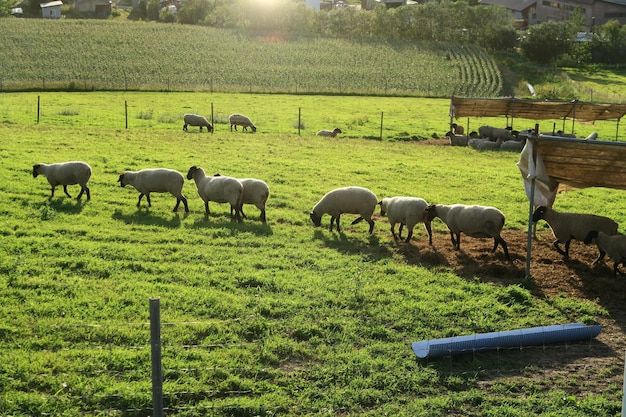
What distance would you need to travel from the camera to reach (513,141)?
32750 millimetres

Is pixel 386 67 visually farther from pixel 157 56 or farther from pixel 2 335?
pixel 2 335

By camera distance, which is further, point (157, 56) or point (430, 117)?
point (157, 56)

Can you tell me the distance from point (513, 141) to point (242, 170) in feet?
50.7

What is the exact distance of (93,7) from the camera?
137 m

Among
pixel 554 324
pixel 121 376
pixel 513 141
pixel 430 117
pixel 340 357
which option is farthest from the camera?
pixel 430 117

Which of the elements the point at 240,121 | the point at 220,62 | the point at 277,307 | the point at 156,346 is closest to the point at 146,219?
the point at 277,307

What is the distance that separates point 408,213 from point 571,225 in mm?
3621

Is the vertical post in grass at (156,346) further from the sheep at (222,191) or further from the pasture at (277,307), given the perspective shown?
the sheep at (222,191)

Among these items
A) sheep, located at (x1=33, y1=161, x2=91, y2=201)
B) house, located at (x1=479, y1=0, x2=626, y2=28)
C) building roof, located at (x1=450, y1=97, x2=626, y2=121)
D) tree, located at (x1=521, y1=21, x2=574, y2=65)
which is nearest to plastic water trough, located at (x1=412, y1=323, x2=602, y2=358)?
sheep, located at (x1=33, y1=161, x2=91, y2=201)

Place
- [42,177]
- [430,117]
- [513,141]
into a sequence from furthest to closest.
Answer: [430,117]
[513,141]
[42,177]

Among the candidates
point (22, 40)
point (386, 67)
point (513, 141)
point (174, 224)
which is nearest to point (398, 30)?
point (386, 67)

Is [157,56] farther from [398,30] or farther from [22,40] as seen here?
[398,30]

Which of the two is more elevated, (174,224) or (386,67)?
(386,67)

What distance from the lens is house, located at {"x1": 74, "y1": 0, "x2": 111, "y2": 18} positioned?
135 m
